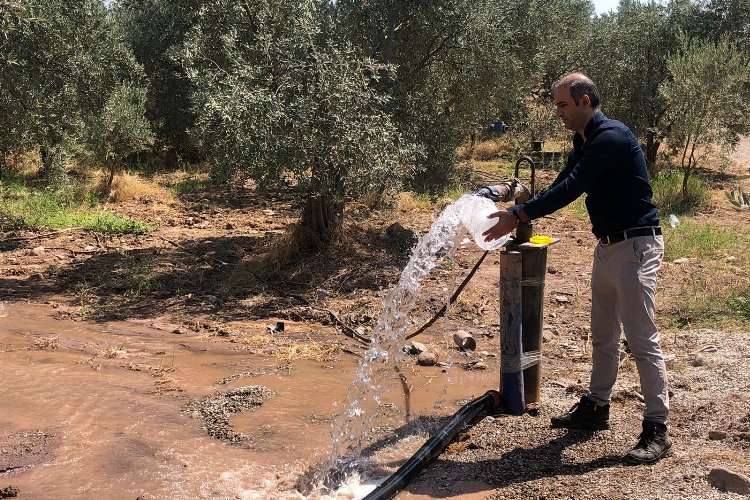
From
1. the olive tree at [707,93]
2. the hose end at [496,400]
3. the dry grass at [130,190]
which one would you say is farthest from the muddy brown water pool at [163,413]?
the olive tree at [707,93]

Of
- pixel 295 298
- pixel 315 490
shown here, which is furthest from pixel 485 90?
pixel 315 490

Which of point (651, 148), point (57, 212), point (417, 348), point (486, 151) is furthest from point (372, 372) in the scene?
point (486, 151)

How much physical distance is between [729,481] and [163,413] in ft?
11.7

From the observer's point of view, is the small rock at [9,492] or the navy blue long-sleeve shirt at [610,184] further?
the small rock at [9,492]

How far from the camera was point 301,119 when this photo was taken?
8.22 m

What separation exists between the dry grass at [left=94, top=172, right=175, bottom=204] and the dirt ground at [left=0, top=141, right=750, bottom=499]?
325 millimetres

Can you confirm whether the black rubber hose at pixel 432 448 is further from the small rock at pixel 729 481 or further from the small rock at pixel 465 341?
the small rock at pixel 465 341

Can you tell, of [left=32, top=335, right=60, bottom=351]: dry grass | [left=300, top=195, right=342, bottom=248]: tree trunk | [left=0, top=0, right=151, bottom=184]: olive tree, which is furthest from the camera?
[left=0, top=0, right=151, bottom=184]: olive tree

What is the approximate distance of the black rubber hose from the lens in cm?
368

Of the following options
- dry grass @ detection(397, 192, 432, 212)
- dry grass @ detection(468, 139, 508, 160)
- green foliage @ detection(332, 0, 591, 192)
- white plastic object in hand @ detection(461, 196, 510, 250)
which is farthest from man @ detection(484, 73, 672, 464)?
dry grass @ detection(468, 139, 508, 160)

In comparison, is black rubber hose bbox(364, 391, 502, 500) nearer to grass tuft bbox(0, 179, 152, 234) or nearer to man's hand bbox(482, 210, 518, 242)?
man's hand bbox(482, 210, 518, 242)

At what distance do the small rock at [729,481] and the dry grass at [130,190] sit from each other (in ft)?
38.9

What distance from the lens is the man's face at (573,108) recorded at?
398cm

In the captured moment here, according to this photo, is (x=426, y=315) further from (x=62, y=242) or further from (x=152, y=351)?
(x=62, y=242)
